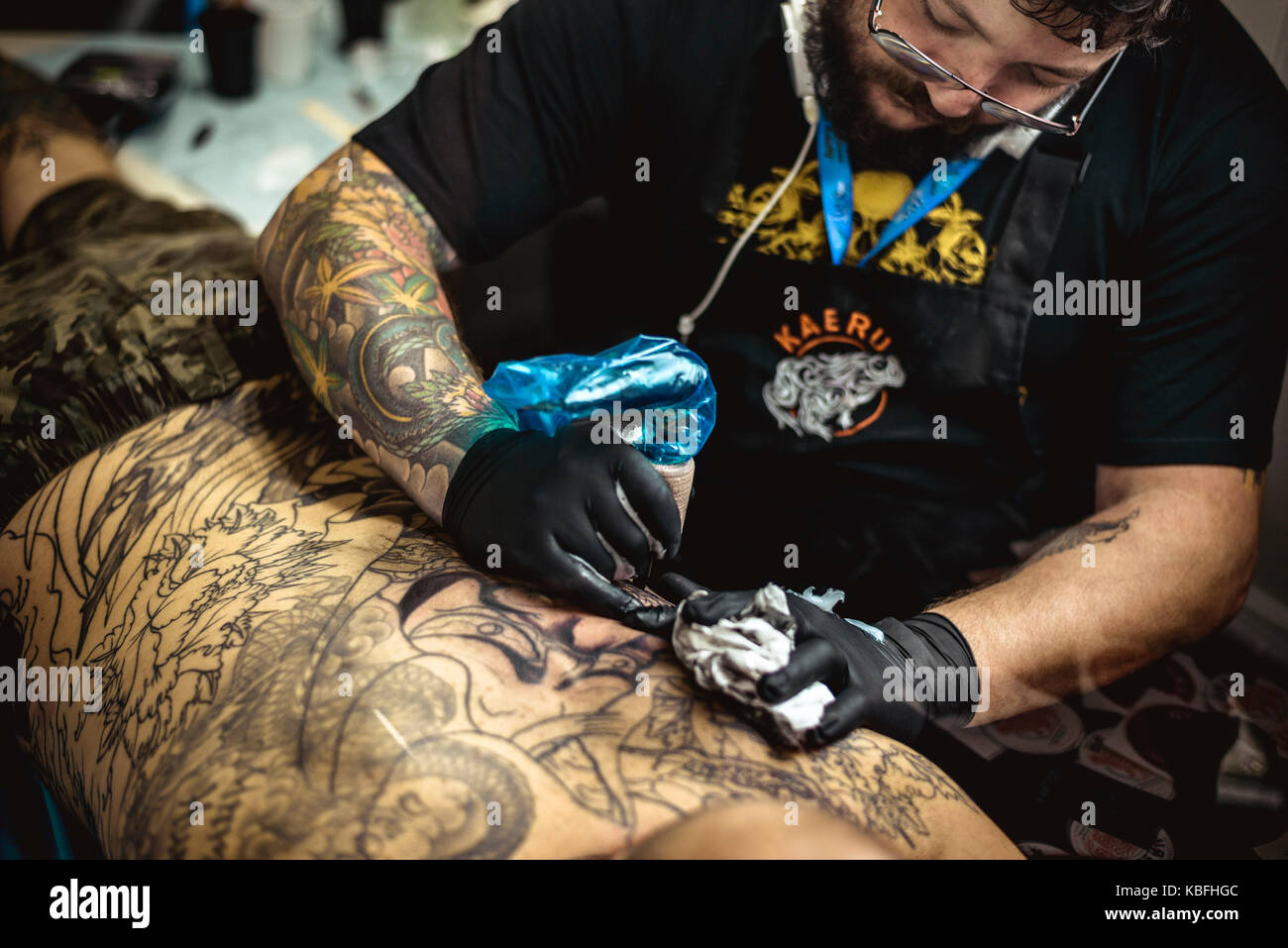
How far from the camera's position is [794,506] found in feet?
5.03

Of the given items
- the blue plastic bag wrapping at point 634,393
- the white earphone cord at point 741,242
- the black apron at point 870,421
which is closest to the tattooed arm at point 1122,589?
the black apron at point 870,421

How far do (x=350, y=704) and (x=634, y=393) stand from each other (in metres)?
0.48

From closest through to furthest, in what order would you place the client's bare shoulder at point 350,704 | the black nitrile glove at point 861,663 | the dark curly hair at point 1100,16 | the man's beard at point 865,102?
the client's bare shoulder at point 350,704
the black nitrile glove at point 861,663
the dark curly hair at point 1100,16
the man's beard at point 865,102

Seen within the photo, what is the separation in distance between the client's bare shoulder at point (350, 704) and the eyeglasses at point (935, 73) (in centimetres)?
81

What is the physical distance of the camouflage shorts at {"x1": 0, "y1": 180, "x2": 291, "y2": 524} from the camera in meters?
1.29

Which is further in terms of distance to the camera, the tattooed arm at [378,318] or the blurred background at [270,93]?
the blurred background at [270,93]

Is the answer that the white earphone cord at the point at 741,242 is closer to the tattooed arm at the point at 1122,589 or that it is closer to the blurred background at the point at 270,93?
the blurred background at the point at 270,93

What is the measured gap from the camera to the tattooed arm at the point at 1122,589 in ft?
4.30

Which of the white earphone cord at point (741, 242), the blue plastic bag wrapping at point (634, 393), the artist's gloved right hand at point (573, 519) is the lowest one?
the artist's gloved right hand at point (573, 519)

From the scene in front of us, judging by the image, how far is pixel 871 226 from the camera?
1427 millimetres

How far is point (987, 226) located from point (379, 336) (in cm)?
89

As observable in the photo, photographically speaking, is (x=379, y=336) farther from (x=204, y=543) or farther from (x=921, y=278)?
(x=921, y=278)

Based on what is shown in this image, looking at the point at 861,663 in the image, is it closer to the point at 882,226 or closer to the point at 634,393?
the point at 634,393
